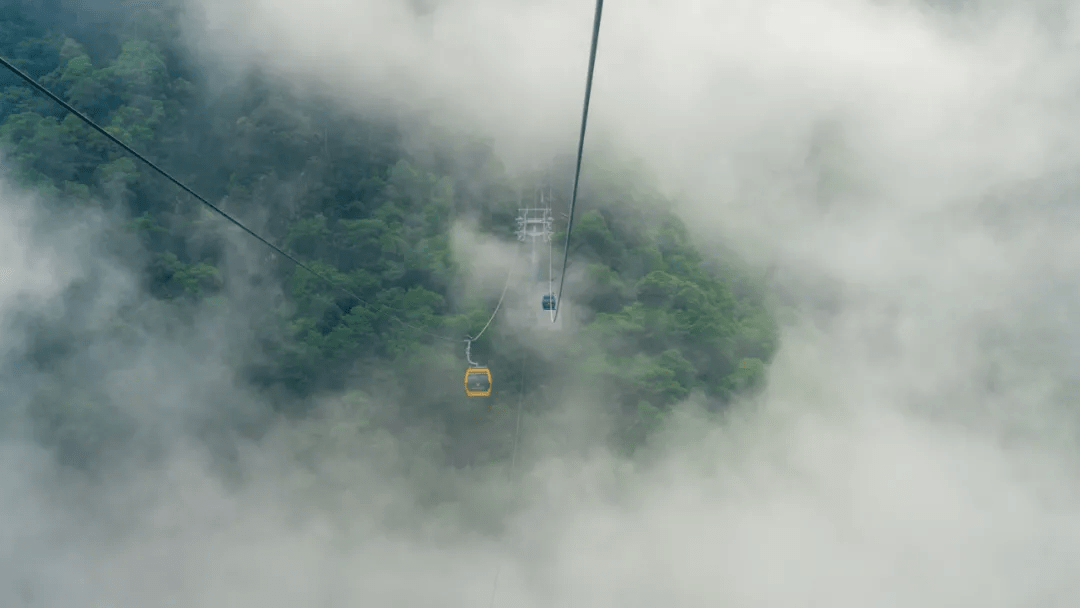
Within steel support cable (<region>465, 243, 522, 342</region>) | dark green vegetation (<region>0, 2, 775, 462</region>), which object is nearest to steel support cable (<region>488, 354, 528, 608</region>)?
dark green vegetation (<region>0, 2, 775, 462</region>)

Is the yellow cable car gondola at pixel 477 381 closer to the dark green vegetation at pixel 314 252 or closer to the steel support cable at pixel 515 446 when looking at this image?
the dark green vegetation at pixel 314 252

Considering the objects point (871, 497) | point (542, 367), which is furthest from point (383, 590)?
point (871, 497)

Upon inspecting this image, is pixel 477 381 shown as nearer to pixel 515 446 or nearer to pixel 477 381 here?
pixel 477 381

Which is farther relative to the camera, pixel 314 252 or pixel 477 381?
pixel 314 252

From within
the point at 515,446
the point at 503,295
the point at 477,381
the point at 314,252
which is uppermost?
the point at 314,252

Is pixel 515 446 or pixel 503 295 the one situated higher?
pixel 503 295

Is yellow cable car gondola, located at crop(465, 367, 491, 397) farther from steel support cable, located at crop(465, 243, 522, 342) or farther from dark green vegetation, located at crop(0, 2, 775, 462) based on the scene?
dark green vegetation, located at crop(0, 2, 775, 462)

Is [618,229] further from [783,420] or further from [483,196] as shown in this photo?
[783,420]

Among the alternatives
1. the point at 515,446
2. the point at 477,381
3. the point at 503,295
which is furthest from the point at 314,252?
the point at 477,381

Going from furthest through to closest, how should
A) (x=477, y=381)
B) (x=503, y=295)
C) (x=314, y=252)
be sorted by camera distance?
(x=503, y=295) → (x=314, y=252) → (x=477, y=381)
